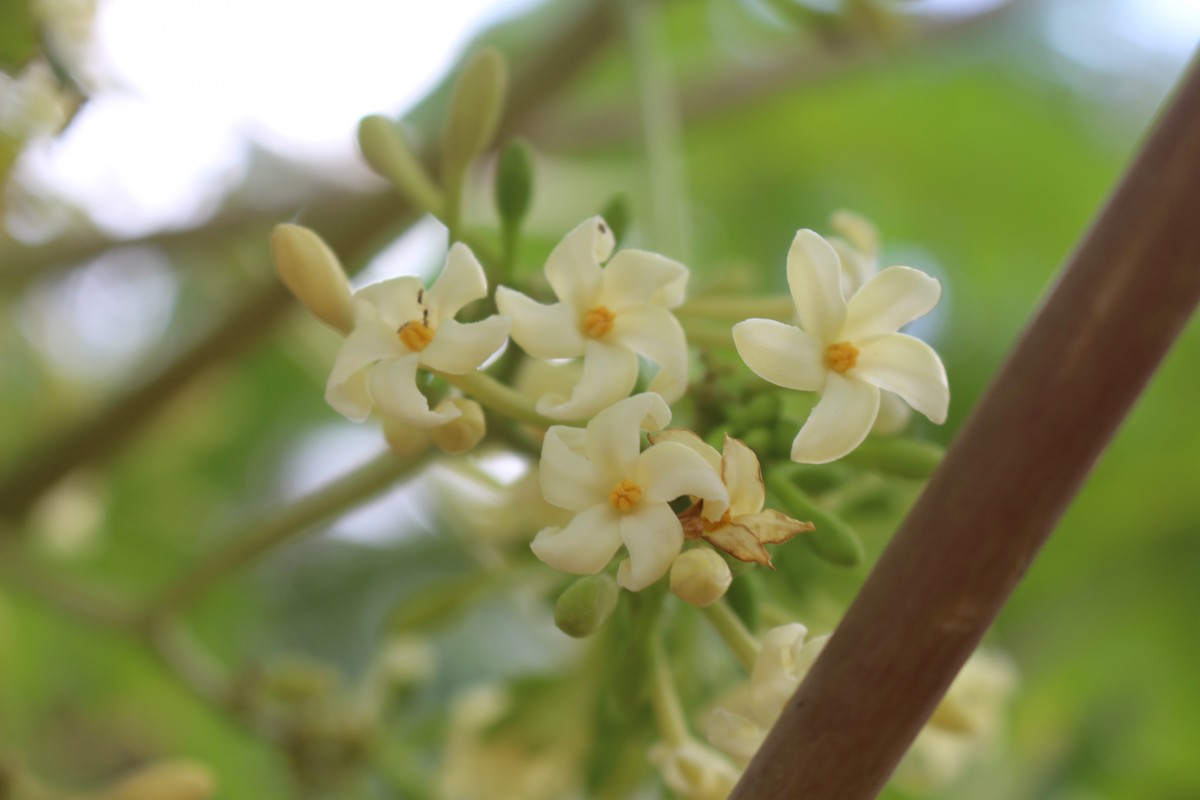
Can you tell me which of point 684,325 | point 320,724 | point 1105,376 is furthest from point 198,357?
point 1105,376

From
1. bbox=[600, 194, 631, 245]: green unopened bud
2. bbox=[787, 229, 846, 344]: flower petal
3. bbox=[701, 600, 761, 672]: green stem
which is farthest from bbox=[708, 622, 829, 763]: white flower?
bbox=[600, 194, 631, 245]: green unopened bud

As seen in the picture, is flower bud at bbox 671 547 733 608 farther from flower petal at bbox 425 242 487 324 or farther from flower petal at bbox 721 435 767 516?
flower petal at bbox 425 242 487 324

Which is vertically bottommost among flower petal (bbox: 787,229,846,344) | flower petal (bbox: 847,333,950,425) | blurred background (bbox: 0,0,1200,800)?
blurred background (bbox: 0,0,1200,800)

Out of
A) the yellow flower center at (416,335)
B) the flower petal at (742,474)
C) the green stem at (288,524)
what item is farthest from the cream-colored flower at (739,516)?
the green stem at (288,524)

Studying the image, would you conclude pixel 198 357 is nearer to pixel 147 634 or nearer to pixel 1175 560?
pixel 147 634

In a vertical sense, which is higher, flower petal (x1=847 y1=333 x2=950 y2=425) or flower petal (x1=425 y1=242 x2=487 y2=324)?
flower petal (x1=847 y1=333 x2=950 y2=425)

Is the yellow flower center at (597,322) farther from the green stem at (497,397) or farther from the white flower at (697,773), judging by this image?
the white flower at (697,773)
